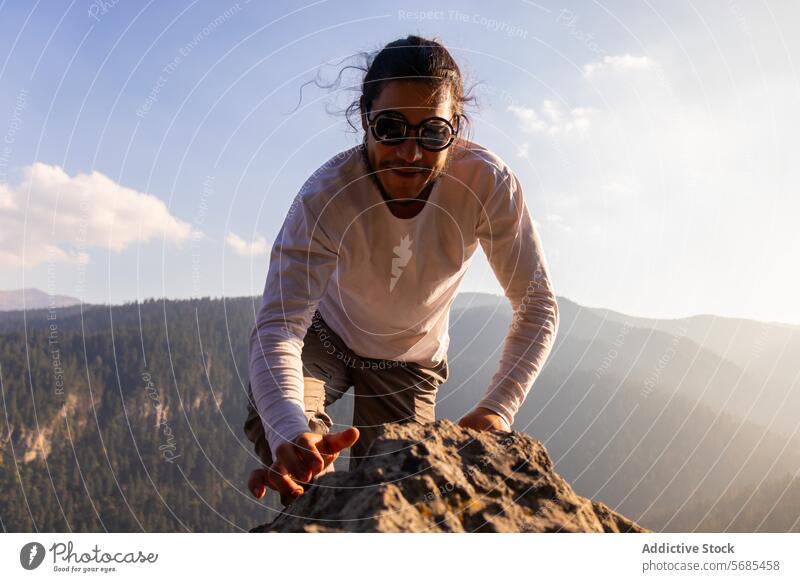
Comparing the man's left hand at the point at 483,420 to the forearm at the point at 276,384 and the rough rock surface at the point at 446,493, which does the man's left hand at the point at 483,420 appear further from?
the forearm at the point at 276,384

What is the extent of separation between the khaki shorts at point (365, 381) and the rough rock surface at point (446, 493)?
6.59ft

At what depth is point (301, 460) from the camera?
3.15 meters

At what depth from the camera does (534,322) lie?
4336 mm

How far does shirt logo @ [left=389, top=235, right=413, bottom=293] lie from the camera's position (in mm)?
4559

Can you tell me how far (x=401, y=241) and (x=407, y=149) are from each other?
70cm

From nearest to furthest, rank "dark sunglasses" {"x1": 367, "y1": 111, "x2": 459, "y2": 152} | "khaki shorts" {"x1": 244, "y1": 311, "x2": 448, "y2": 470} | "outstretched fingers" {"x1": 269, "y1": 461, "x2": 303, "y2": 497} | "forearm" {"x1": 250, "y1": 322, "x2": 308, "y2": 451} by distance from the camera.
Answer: "outstretched fingers" {"x1": 269, "y1": 461, "x2": 303, "y2": 497} → "forearm" {"x1": 250, "y1": 322, "x2": 308, "y2": 451} → "dark sunglasses" {"x1": 367, "y1": 111, "x2": 459, "y2": 152} → "khaki shorts" {"x1": 244, "y1": 311, "x2": 448, "y2": 470}

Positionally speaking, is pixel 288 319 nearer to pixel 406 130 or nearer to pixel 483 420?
pixel 483 420

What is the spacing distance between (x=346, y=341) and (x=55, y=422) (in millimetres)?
164209

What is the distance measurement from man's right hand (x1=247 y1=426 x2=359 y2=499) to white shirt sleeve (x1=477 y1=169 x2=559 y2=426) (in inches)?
59.0

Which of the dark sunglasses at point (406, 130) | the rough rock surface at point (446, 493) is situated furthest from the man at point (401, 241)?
the rough rock surface at point (446, 493)

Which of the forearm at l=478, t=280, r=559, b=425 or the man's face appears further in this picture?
the man's face

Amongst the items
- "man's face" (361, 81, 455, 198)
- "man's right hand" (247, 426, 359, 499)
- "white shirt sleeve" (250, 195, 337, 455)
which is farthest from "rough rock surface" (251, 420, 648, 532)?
"man's face" (361, 81, 455, 198)

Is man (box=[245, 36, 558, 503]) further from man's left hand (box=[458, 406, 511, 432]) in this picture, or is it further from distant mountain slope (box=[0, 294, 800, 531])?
distant mountain slope (box=[0, 294, 800, 531])
